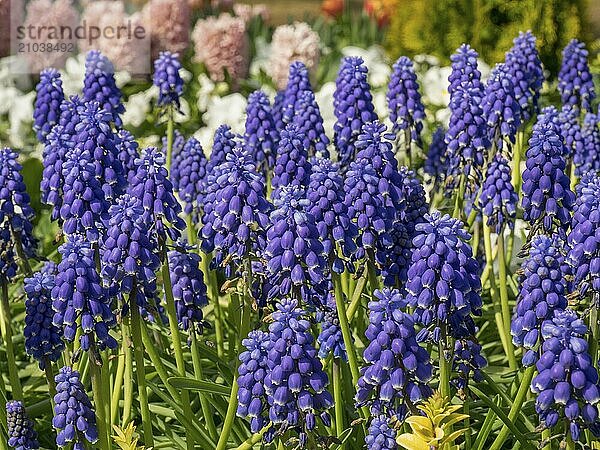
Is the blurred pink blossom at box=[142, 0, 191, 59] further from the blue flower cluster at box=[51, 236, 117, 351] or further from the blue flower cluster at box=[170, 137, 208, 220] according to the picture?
the blue flower cluster at box=[51, 236, 117, 351]

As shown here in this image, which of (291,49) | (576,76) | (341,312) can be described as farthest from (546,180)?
(291,49)

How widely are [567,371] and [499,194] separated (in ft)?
5.25

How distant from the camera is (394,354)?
3.33 m

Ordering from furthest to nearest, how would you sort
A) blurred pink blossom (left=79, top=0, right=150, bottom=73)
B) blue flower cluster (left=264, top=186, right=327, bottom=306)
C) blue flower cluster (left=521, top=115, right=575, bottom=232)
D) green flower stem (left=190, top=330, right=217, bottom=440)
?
blurred pink blossom (left=79, top=0, right=150, bottom=73) → green flower stem (left=190, top=330, right=217, bottom=440) → blue flower cluster (left=521, top=115, right=575, bottom=232) → blue flower cluster (left=264, top=186, right=327, bottom=306)

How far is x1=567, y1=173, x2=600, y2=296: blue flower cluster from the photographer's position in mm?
3639

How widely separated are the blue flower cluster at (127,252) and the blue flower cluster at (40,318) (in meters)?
0.43

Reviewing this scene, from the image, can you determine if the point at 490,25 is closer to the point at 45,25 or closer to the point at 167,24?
the point at 167,24

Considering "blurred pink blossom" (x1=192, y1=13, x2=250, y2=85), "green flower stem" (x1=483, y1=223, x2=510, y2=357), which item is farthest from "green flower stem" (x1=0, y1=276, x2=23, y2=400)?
"blurred pink blossom" (x1=192, y1=13, x2=250, y2=85)

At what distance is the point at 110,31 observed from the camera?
11609 millimetres

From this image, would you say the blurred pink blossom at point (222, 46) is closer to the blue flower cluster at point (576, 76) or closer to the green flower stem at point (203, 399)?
the blue flower cluster at point (576, 76)

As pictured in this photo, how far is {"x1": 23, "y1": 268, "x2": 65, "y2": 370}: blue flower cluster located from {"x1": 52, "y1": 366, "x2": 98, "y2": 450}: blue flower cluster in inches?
17.6

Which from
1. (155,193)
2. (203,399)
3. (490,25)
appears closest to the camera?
(155,193)

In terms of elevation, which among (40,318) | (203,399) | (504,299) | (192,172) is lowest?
(203,399)

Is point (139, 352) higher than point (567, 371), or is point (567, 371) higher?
point (567, 371)
